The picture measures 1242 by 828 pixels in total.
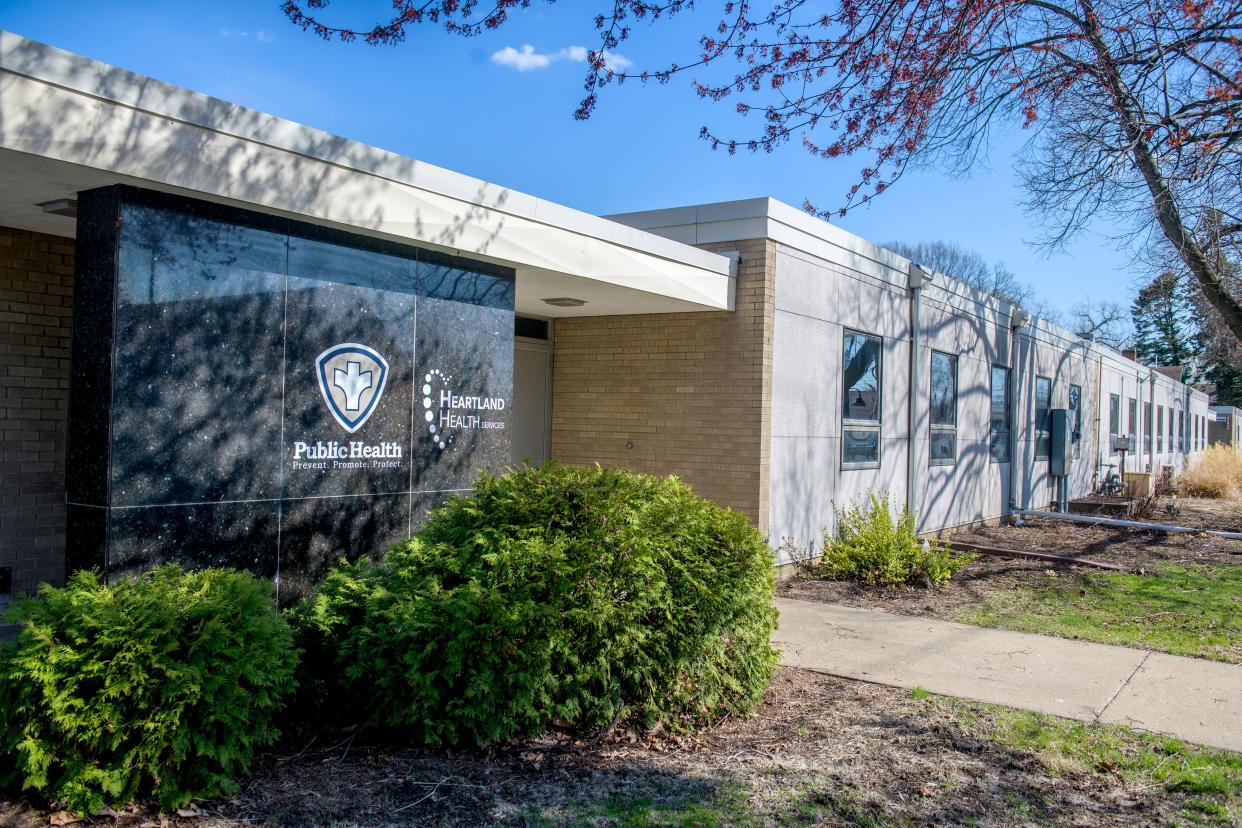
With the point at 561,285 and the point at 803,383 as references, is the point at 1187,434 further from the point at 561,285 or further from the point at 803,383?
the point at 561,285

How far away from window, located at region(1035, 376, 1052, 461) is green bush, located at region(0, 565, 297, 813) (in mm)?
19126

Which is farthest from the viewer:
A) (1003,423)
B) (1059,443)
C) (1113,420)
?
(1113,420)

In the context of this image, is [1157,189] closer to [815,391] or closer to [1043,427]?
[815,391]

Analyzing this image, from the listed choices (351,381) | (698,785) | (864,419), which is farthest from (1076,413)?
(698,785)

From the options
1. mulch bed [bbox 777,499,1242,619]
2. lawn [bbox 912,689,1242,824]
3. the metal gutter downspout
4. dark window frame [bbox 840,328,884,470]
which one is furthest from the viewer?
the metal gutter downspout

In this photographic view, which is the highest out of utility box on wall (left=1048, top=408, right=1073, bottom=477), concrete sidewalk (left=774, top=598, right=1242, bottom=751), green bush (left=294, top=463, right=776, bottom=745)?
utility box on wall (left=1048, top=408, right=1073, bottom=477)

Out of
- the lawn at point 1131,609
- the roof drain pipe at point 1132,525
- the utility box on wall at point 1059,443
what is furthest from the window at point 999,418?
the lawn at point 1131,609

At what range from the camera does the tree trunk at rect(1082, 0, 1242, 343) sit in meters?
7.29

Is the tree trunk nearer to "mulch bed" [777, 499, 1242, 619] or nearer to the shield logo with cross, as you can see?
"mulch bed" [777, 499, 1242, 619]

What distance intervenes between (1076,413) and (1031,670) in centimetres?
1897

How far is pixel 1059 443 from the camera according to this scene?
1997 cm

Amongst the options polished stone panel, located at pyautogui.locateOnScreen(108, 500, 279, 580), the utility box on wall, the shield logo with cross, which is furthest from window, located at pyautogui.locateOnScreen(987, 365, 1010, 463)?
polished stone panel, located at pyautogui.locateOnScreen(108, 500, 279, 580)

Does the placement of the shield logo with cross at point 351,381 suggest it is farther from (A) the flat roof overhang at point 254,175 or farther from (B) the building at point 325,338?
(A) the flat roof overhang at point 254,175

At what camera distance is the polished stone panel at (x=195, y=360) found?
564cm
